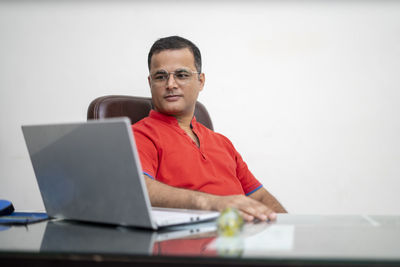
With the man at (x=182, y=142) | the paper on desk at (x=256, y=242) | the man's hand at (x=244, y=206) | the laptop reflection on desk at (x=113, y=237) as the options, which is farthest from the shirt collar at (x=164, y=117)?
the paper on desk at (x=256, y=242)

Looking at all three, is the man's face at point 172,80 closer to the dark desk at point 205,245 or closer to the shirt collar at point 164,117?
the shirt collar at point 164,117

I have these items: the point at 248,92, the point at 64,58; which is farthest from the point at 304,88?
the point at 64,58

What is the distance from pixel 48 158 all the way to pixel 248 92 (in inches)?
73.5

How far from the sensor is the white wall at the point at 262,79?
256 centimetres

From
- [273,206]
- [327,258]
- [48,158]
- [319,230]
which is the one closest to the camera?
[327,258]

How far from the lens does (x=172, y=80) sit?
5.21 feet

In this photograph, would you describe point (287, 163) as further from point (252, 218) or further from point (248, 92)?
point (252, 218)

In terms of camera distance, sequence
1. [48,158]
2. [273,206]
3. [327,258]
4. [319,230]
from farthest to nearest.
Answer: [273,206] < [48,158] < [319,230] < [327,258]

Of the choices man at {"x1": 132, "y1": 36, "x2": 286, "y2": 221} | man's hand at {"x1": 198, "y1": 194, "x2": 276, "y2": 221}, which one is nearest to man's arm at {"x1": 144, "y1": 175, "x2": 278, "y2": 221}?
man's hand at {"x1": 198, "y1": 194, "x2": 276, "y2": 221}

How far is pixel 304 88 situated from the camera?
258 cm

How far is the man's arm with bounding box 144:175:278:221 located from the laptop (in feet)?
0.22

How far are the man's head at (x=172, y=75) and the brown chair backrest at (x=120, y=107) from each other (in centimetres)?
10

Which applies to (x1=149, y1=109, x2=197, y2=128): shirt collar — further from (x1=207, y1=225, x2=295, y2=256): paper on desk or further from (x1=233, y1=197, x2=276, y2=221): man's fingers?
(x1=207, y1=225, x2=295, y2=256): paper on desk

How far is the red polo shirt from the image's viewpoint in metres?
1.42
